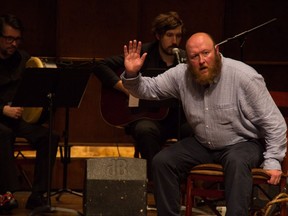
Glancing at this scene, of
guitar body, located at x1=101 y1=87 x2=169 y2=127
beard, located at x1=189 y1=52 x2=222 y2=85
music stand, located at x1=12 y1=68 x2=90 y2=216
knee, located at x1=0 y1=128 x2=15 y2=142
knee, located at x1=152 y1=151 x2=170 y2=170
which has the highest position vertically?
beard, located at x1=189 y1=52 x2=222 y2=85

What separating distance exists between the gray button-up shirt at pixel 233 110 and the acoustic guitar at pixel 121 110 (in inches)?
35.3

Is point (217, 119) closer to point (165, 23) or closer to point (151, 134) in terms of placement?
point (151, 134)

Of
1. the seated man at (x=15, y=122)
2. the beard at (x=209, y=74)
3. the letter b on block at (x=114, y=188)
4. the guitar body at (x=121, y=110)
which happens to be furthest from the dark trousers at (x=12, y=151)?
the beard at (x=209, y=74)

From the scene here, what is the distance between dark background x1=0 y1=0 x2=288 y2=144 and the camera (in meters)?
7.04

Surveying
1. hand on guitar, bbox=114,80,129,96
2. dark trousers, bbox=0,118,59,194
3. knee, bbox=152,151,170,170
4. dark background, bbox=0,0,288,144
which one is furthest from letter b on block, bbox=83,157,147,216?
dark background, bbox=0,0,288,144

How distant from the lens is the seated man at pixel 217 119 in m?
4.32

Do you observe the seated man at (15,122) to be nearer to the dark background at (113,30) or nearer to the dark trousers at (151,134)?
the dark trousers at (151,134)

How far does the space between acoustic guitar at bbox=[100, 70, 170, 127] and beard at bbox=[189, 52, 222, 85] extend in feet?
3.29

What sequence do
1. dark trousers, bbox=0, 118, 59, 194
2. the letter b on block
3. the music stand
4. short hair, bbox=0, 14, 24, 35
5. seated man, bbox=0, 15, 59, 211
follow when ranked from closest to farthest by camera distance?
the letter b on block
the music stand
dark trousers, bbox=0, 118, 59, 194
seated man, bbox=0, 15, 59, 211
short hair, bbox=0, 14, 24, 35

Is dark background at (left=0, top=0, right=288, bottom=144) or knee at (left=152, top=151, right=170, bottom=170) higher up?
dark background at (left=0, top=0, right=288, bottom=144)

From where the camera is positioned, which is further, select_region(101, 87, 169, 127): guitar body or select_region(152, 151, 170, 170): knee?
select_region(101, 87, 169, 127): guitar body

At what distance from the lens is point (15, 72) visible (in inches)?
219

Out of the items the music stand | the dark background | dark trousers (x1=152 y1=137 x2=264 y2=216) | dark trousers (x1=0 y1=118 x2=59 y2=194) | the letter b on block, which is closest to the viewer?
dark trousers (x1=152 y1=137 x2=264 y2=216)

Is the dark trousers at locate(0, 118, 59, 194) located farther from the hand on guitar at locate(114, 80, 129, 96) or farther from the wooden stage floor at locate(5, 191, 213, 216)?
the hand on guitar at locate(114, 80, 129, 96)
